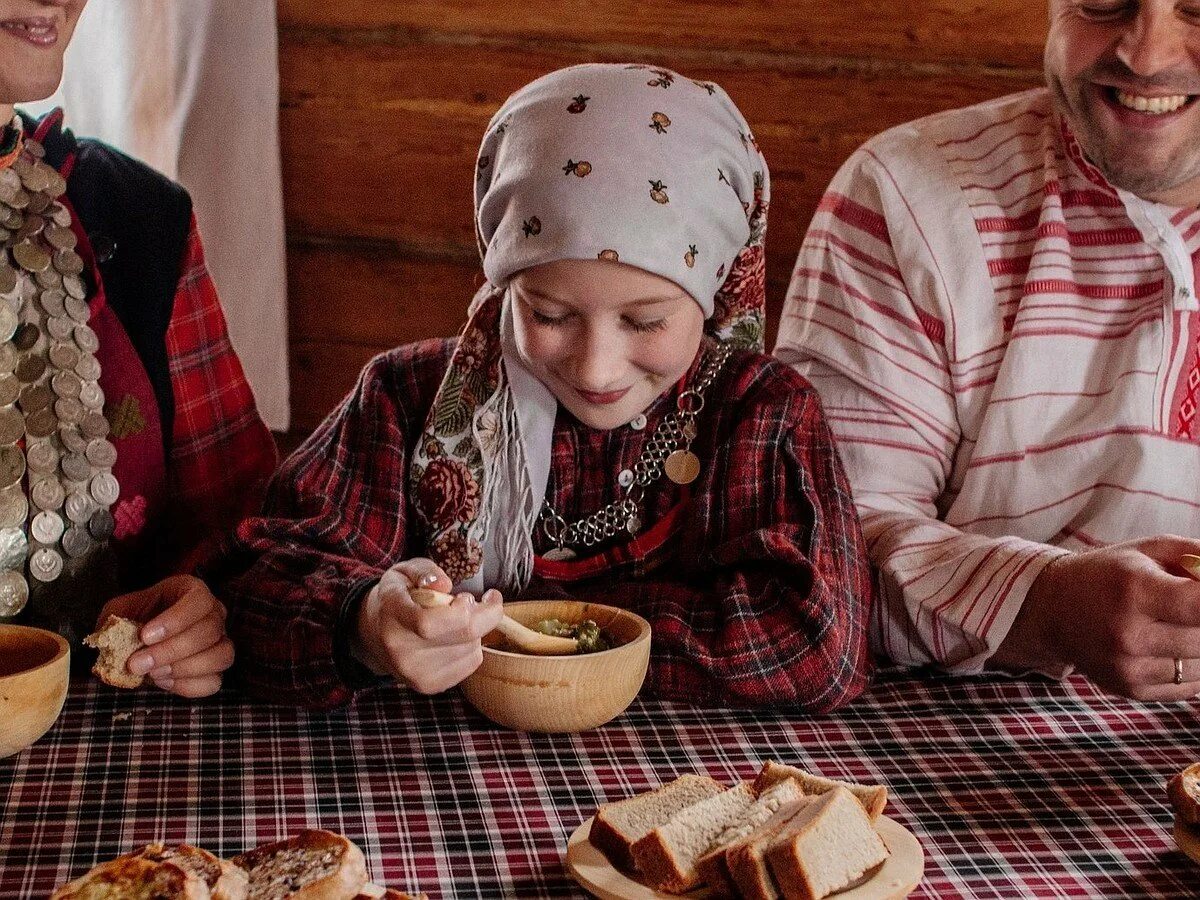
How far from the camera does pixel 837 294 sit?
1859 mm

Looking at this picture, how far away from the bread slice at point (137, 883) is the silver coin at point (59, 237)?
776 millimetres

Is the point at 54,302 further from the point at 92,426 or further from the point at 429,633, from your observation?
the point at 429,633

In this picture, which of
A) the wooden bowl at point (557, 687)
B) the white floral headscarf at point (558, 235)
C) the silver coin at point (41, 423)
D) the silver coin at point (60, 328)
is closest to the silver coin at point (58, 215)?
the silver coin at point (60, 328)

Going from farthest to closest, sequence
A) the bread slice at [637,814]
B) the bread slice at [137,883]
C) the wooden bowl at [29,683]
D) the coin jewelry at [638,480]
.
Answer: the coin jewelry at [638,480], the wooden bowl at [29,683], the bread slice at [637,814], the bread slice at [137,883]

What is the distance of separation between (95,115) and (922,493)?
167 cm

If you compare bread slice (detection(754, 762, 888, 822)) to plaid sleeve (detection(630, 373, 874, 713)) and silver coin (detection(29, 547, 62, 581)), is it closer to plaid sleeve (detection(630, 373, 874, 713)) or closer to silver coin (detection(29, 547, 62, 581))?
plaid sleeve (detection(630, 373, 874, 713))

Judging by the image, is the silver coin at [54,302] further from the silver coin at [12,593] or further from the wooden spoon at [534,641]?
the wooden spoon at [534,641]

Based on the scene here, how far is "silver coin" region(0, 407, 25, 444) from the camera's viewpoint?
4.75ft

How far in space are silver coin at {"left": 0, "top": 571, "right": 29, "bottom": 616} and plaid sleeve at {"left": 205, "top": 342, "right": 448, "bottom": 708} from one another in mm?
187

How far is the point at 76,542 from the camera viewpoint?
4.99 ft

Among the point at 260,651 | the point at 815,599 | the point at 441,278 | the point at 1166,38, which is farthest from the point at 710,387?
the point at 441,278

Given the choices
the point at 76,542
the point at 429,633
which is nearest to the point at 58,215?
the point at 76,542

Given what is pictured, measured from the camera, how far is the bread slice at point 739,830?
1.04 meters

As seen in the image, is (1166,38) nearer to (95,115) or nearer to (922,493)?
(922,493)
